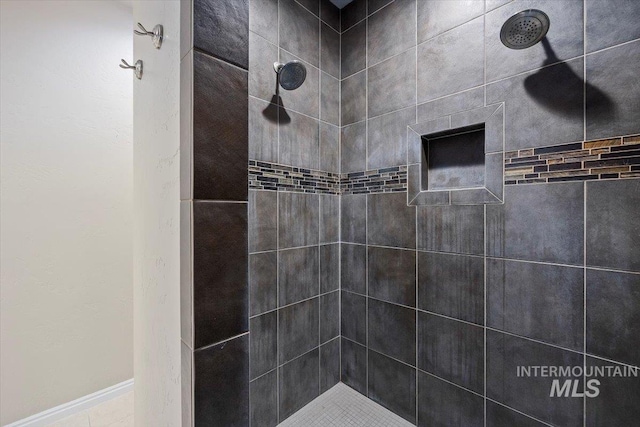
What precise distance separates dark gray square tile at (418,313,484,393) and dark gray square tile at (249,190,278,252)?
36.9 inches

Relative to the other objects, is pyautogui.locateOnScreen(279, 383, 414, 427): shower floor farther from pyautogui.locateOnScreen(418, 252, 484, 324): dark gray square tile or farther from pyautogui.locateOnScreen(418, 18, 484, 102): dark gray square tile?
pyautogui.locateOnScreen(418, 18, 484, 102): dark gray square tile

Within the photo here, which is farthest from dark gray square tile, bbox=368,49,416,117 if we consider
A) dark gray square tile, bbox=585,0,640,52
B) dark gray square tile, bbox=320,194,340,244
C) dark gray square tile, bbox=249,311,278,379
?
dark gray square tile, bbox=249,311,278,379

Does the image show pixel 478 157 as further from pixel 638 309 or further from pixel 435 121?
pixel 638 309

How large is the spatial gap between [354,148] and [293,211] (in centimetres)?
61

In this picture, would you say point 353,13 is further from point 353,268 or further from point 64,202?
point 64,202

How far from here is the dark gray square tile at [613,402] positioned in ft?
3.24

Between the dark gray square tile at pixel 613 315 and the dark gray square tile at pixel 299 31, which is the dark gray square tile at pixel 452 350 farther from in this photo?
the dark gray square tile at pixel 299 31

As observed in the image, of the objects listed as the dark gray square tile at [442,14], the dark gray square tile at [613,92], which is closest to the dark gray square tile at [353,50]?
the dark gray square tile at [442,14]

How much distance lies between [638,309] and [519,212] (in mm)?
489

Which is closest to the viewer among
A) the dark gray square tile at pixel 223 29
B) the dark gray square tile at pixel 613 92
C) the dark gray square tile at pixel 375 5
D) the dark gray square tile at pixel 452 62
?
the dark gray square tile at pixel 223 29

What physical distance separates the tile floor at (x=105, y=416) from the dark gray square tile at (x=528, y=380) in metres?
2.06

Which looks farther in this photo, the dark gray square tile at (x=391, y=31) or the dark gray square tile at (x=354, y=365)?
the dark gray square tile at (x=354, y=365)

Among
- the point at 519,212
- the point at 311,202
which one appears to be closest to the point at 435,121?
the point at 519,212

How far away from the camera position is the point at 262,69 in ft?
4.85
